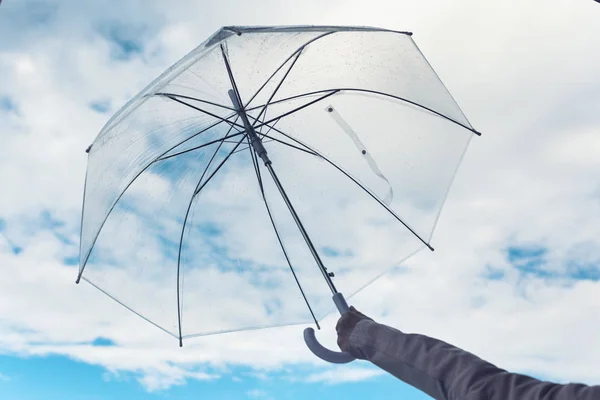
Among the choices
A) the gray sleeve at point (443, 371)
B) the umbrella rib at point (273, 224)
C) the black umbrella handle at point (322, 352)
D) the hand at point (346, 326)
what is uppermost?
the umbrella rib at point (273, 224)

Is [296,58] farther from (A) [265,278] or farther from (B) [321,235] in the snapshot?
(A) [265,278]

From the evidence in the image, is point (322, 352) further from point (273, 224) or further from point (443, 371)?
A: point (273, 224)

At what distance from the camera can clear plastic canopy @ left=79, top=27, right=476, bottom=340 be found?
3629mm

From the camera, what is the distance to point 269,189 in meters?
3.91

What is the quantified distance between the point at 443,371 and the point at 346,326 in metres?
0.45

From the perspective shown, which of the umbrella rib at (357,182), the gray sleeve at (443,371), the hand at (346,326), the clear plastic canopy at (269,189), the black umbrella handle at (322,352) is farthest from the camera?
the umbrella rib at (357,182)

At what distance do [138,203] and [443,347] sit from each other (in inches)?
118

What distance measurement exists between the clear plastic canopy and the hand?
85.9 inches

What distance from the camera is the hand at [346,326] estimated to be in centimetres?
157

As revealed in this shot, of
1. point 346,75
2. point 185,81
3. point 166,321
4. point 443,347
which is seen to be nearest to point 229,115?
point 185,81

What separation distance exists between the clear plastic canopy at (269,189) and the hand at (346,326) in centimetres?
218

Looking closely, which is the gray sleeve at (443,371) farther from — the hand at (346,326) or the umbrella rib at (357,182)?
the umbrella rib at (357,182)

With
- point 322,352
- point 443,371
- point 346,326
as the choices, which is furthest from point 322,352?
point 443,371

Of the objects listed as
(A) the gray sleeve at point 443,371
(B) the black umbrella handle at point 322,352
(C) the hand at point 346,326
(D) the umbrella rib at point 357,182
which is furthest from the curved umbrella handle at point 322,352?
(D) the umbrella rib at point 357,182
